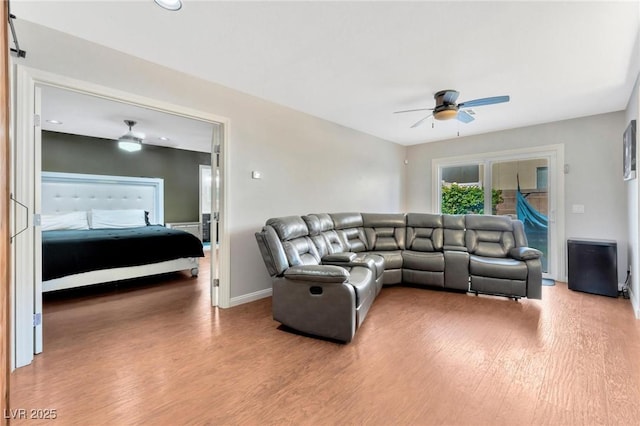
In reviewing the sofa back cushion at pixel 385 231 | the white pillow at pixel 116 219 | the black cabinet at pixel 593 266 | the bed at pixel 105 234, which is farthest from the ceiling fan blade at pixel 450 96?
the white pillow at pixel 116 219

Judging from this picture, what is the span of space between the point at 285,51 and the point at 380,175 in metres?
3.66

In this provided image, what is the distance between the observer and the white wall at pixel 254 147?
2395 millimetres

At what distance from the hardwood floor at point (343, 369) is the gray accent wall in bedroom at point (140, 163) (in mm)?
3353

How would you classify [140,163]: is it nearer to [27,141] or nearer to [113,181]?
[113,181]

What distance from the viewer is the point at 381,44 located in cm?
243

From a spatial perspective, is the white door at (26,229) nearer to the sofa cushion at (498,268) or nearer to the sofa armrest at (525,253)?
the sofa cushion at (498,268)

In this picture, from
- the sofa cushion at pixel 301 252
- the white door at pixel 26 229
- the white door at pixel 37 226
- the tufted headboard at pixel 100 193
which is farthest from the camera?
the tufted headboard at pixel 100 193

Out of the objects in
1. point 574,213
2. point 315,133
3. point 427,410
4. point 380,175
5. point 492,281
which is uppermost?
point 315,133

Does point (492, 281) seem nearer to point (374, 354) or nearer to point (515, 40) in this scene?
point (374, 354)

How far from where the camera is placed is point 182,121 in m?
4.53

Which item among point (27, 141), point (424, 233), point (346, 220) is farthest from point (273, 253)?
point (424, 233)

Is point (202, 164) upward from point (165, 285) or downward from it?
upward

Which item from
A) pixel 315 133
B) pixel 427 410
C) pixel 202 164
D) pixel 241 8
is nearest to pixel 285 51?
pixel 241 8

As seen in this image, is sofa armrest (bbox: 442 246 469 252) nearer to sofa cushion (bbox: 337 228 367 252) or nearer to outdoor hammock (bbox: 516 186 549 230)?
sofa cushion (bbox: 337 228 367 252)
